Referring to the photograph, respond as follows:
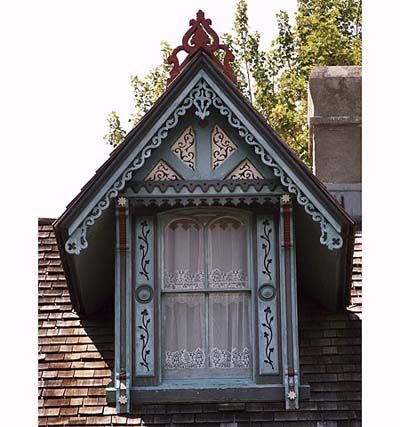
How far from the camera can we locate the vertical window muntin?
9977 millimetres

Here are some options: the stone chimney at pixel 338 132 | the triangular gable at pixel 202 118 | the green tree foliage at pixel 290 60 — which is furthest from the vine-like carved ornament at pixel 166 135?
the green tree foliage at pixel 290 60

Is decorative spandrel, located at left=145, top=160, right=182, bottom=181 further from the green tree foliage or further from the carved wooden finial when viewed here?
the green tree foliage

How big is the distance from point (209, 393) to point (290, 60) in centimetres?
1484

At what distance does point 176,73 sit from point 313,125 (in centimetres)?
321

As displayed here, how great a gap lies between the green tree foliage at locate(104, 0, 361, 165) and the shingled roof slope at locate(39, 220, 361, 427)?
10437 mm

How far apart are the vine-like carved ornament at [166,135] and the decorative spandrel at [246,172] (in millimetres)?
170

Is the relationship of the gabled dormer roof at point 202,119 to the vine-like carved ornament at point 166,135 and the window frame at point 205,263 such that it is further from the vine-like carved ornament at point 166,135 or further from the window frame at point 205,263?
the window frame at point 205,263

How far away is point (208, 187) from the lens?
32.6ft

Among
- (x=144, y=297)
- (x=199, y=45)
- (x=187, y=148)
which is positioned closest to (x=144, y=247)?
(x=144, y=297)

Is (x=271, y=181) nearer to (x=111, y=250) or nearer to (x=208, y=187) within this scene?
(x=208, y=187)

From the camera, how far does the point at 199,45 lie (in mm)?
9938

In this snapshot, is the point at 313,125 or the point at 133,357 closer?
the point at 133,357

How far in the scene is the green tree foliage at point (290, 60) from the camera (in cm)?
2202

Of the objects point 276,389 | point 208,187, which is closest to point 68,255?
point 208,187
